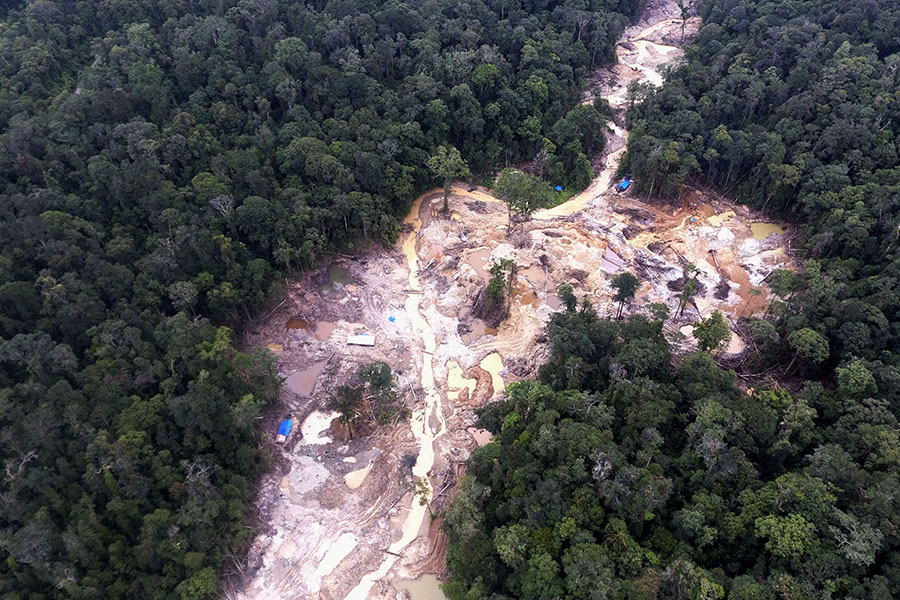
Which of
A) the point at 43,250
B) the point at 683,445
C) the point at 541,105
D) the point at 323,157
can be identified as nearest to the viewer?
the point at 683,445

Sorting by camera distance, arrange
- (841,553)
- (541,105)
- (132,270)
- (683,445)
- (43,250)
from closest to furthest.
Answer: (841,553)
(683,445)
(43,250)
(132,270)
(541,105)

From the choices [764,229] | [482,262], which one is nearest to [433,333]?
[482,262]

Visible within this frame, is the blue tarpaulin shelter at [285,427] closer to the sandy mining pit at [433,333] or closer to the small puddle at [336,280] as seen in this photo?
the sandy mining pit at [433,333]

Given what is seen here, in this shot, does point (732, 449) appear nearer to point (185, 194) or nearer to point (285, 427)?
point (285, 427)

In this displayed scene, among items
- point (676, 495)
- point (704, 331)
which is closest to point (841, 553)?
point (676, 495)

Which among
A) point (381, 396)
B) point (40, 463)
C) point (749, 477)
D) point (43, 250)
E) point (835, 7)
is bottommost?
point (381, 396)

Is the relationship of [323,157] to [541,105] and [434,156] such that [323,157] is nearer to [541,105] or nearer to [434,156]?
[434,156]

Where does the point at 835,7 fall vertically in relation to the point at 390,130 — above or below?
above
